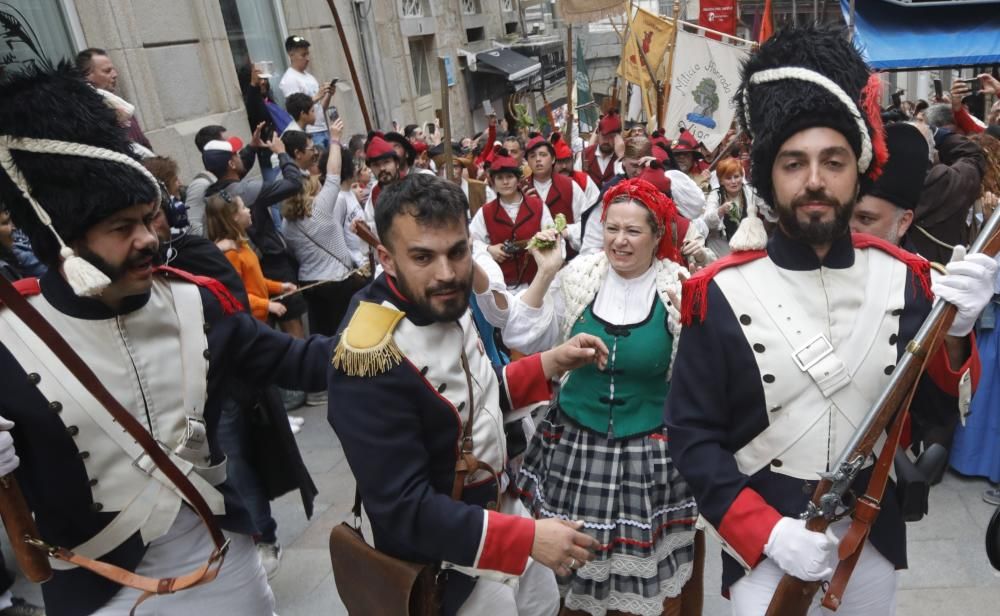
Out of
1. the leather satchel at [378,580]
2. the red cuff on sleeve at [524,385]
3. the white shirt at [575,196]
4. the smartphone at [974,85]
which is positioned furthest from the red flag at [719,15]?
the leather satchel at [378,580]

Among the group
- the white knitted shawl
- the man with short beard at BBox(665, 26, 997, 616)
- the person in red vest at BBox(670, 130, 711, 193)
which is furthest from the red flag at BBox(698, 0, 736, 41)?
the man with short beard at BBox(665, 26, 997, 616)

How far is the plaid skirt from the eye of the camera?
2730 millimetres

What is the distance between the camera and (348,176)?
21.2ft

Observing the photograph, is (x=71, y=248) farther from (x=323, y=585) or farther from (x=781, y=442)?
(x=323, y=585)

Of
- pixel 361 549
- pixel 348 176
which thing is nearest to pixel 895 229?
pixel 361 549

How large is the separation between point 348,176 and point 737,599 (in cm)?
523

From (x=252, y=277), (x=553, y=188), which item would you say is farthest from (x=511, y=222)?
(x=252, y=277)

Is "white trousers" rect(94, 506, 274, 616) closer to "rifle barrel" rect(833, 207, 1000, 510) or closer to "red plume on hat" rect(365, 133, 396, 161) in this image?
"rifle barrel" rect(833, 207, 1000, 510)

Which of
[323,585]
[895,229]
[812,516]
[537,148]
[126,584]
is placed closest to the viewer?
[812,516]

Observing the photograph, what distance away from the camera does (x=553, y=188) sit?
20.9 feet

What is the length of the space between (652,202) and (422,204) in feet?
4.54

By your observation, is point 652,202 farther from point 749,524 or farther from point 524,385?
point 749,524

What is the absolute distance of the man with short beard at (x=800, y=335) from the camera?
1925 mm

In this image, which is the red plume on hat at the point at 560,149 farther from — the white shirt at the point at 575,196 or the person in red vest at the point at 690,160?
the white shirt at the point at 575,196
